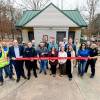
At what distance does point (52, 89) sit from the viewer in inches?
128

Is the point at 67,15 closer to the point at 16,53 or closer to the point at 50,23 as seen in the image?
Result: the point at 50,23

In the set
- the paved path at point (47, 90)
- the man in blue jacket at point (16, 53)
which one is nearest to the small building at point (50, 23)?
the man in blue jacket at point (16, 53)

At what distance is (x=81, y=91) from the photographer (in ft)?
10.3

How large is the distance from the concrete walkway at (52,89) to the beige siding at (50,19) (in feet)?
21.1

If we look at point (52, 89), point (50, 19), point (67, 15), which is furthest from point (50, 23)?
point (52, 89)

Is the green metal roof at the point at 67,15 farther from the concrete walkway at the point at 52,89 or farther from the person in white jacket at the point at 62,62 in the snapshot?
the concrete walkway at the point at 52,89

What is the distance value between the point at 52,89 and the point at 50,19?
24.9 ft

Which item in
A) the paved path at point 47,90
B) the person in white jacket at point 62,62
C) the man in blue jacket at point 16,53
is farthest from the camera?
the person in white jacket at point 62,62

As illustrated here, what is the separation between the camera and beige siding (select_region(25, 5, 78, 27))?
878 cm

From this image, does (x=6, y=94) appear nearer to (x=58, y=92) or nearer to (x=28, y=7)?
(x=58, y=92)

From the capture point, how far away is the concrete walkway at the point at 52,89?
288cm

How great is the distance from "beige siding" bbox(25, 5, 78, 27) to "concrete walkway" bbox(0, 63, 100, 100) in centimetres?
643

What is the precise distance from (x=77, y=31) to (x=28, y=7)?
18559 mm

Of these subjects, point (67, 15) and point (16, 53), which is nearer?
point (16, 53)
